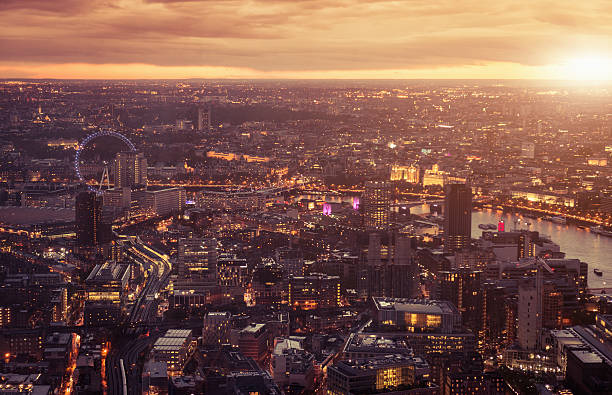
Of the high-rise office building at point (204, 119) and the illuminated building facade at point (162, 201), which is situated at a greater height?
the high-rise office building at point (204, 119)

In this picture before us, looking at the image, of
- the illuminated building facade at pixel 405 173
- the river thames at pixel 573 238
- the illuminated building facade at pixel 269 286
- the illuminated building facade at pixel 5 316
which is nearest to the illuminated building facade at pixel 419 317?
the illuminated building facade at pixel 269 286

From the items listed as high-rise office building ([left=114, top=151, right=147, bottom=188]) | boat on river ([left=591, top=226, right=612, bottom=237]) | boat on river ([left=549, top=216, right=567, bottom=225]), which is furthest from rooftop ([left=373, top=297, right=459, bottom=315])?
high-rise office building ([left=114, top=151, right=147, bottom=188])

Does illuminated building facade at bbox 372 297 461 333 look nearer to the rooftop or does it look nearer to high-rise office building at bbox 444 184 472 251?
the rooftop

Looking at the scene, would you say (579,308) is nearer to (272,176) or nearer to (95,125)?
(272,176)

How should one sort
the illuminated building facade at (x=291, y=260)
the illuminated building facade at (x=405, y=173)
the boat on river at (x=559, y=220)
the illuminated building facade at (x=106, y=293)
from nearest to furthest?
the illuminated building facade at (x=106, y=293)
the illuminated building facade at (x=291, y=260)
the boat on river at (x=559, y=220)
the illuminated building facade at (x=405, y=173)

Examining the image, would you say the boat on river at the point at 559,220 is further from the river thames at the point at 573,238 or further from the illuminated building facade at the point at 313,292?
the illuminated building facade at the point at 313,292

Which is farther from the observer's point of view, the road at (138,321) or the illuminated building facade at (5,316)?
the illuminated building facade at (5,316)

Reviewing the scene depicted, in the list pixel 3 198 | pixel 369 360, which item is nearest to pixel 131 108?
pixel 3 198
